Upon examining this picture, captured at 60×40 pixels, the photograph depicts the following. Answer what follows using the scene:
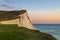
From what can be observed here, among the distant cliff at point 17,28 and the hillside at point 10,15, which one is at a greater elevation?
the hillside at point 10,15

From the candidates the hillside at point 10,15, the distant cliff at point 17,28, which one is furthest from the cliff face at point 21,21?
the hillside at point 10,15

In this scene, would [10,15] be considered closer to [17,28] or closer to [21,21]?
[21,21]

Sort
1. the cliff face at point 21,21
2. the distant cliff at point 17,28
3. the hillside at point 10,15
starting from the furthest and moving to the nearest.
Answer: the hillside at point 10,15 < the cliff face at point 21,21 < the distant cliff at point 17,28

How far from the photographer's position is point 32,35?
20109 mm

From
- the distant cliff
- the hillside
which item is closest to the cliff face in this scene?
the distant cliff

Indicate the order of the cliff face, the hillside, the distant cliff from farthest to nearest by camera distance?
the hillside, the cliff face, the distant cliff

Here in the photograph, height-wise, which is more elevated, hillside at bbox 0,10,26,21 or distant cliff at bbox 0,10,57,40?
hillside at bbox 0,10,26,21

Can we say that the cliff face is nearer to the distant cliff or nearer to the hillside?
the distant cliff

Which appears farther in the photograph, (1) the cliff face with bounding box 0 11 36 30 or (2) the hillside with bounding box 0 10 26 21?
(2) the hillside with bounding box 0 10 26 21

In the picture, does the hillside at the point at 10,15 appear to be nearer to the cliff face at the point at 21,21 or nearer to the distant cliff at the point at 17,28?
the distant cliff at the point at 17,28

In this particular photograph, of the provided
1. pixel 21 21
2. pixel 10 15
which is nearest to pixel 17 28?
pixel 10 15

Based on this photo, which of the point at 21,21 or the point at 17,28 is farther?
the point at 21,21

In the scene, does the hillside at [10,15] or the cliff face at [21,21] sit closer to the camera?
the cliff face at [21,21]

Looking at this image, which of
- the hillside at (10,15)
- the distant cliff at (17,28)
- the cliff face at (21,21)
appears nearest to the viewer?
the distant cliff at (17,28)
